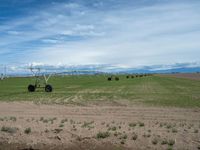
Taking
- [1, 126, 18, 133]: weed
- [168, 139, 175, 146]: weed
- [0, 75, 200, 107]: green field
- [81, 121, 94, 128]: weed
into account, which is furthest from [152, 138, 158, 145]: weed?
[0, 75, 200, 107]: green field

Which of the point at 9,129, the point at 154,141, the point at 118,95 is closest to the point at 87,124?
the point at 9,129

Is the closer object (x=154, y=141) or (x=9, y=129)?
(x=154, y=141)

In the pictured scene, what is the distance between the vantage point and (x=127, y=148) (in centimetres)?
1073

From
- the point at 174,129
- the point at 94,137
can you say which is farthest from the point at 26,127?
the point at 174,129

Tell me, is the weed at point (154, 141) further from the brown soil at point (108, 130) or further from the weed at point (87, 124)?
the weed at point (87, 124)

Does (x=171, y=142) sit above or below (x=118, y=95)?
below

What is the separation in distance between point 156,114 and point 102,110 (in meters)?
3.59

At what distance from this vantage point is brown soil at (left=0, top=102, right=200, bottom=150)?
1111 cm

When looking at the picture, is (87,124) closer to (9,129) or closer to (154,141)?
(9,129)

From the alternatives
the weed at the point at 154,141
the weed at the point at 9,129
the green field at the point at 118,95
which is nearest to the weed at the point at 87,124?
the weed at the point at 9,129

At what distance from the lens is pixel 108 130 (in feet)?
42.7

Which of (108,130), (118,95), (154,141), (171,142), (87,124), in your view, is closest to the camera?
(171,142)

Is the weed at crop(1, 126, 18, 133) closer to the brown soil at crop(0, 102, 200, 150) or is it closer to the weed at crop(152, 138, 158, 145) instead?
the brown soil at crop(0, 102, 200, 150)

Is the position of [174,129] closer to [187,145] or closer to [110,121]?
[187,145]
